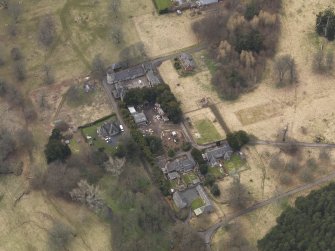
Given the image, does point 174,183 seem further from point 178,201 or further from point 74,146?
point 74,146

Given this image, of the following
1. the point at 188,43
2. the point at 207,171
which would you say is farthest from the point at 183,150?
the point at 188,43

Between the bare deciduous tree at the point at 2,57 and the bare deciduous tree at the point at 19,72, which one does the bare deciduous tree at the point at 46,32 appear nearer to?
the bare deciduous tree at the point at 2,57

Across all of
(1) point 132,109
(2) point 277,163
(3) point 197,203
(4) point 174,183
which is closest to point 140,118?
(1) point 132,109

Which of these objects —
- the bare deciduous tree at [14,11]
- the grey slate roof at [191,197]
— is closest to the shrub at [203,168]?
the grey slate roof at [191,197]

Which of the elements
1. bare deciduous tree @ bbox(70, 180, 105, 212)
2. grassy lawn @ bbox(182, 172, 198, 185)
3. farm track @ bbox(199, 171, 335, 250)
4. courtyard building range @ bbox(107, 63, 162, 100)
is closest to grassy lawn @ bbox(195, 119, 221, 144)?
grassy lawn @ bbox(182, 172, 198, 185)

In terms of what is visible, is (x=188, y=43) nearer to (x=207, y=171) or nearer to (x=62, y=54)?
(x=62, y=54)
